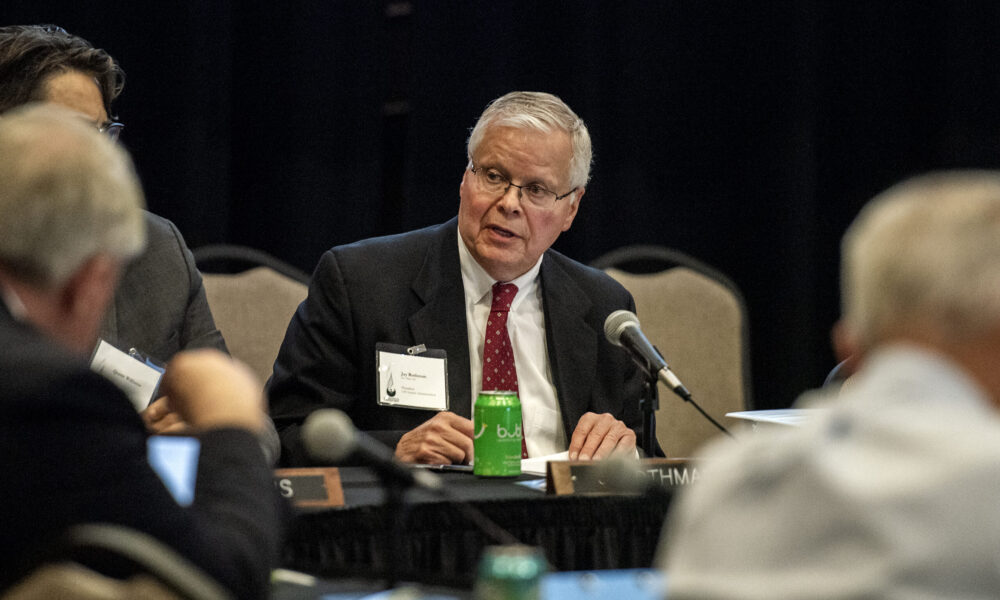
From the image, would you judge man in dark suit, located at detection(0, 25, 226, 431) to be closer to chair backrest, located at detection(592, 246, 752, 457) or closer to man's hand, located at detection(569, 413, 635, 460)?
man's hand, located at detection(569, 413, 635, 460)

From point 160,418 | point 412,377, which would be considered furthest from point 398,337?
point 160,418

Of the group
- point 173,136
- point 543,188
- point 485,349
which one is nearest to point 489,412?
point 485,349

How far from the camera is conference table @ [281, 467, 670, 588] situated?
1.90 meters

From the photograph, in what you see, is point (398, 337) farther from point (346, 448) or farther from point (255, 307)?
point (346, 448)

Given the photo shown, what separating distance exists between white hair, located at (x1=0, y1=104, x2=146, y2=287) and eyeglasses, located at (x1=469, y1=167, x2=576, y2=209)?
6.23 ft

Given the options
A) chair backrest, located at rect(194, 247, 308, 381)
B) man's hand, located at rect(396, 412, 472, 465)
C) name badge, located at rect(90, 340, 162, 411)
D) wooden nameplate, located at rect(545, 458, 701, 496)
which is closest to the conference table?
wooden nameplate, located at rect(545, 458, 701, 496)

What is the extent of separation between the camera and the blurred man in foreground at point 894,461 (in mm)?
830

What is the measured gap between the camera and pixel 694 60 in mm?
4414

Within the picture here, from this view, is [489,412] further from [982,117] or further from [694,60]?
[982,117]

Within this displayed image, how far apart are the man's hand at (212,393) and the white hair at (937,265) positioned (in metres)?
0.75

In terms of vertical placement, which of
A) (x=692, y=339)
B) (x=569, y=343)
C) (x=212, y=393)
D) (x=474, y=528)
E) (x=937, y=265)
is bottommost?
(x=692, y=339)

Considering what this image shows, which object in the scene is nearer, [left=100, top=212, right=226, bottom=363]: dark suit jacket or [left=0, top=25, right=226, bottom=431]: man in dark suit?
[left=0, top=25, right=226, bottom=431]: man in dark suit

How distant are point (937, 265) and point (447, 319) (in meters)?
2.05

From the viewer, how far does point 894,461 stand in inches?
33.8
